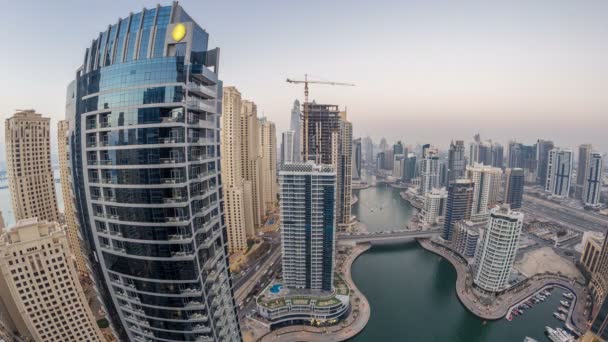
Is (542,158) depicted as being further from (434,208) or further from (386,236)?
(386,236)

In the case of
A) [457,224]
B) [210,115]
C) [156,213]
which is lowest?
[457,224]

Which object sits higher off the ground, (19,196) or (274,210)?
(19,196)

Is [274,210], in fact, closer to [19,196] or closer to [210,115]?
[19,196]

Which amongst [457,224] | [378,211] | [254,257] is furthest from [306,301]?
[378,211]

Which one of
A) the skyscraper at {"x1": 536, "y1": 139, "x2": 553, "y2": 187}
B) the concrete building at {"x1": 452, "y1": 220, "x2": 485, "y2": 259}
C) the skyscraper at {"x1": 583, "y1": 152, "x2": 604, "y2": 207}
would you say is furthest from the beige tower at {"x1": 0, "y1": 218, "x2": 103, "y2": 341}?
the skyscraper at {"x1": 536, "y1": 139, "x2": 553, "y2": 187}

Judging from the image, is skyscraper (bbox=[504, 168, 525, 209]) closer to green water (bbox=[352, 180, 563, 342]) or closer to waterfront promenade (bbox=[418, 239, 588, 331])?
waterfront promenade (bbox=[418, 239, 588, 331])

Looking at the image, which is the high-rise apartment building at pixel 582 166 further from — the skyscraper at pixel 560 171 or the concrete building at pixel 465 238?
the concrete building at pixel 465 238
